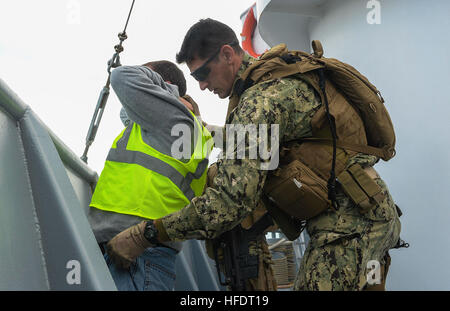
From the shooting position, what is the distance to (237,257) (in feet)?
7.57

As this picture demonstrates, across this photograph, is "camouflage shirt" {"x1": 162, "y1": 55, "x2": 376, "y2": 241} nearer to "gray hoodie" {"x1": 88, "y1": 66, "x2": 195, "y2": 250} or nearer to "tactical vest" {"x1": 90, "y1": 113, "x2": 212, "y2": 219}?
"tactical vest" {"x1": 90, "y1": 113, "x2": 212, "y2": 219}

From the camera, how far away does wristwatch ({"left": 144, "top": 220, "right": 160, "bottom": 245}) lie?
158 centimetres

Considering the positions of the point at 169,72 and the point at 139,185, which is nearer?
the point at 139,185

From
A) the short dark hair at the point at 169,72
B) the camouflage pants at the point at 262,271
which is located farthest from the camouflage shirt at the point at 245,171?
the camouflage pants at the point at 262,271

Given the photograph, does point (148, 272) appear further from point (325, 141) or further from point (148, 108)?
point (325, 141)

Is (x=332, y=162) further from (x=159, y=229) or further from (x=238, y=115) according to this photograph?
(x=159, y=229)

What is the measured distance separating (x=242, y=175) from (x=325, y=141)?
389mm

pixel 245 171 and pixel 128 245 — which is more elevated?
pixel 245 171

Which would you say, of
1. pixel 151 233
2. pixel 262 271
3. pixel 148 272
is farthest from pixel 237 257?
pixel 151 233

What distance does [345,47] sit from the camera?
3.54 m

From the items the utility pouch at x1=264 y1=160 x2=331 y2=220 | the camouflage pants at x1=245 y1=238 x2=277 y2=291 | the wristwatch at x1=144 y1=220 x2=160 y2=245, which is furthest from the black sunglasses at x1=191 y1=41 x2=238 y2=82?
the camouflage pants at x1=245 y1=238 x2=277 y2=291

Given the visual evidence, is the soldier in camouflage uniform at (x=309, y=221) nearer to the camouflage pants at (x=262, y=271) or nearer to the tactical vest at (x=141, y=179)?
the tactical vest at (x=141, y=179)

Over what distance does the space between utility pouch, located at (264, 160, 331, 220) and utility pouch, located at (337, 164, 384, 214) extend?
3.3 inches

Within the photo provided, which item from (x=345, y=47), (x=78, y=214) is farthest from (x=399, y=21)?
(x=78, y=214)
